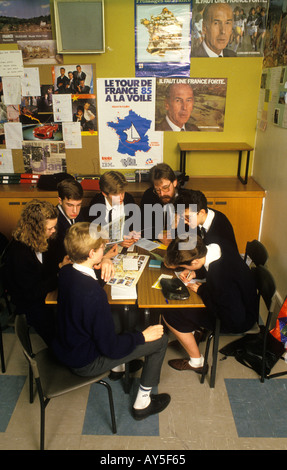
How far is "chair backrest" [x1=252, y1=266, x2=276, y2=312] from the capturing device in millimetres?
2455

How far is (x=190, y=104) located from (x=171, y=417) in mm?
3164

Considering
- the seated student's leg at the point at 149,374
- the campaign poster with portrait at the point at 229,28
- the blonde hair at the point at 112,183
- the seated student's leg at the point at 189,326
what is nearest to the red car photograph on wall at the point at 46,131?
the blonde hair at the point at 112,183

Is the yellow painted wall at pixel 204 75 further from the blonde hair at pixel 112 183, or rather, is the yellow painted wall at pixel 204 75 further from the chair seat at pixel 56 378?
the chair seat at pixel 56 378

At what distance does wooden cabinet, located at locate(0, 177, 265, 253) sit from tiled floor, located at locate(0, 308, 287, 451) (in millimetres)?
1701

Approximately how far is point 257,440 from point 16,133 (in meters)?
3.82

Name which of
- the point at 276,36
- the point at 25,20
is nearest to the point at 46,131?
the point at 25,20

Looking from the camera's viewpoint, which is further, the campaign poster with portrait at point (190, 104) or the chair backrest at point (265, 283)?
the campaign poster with portrait at point (190, 104)

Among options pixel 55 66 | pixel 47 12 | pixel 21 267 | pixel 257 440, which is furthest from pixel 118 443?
pixel 47 12

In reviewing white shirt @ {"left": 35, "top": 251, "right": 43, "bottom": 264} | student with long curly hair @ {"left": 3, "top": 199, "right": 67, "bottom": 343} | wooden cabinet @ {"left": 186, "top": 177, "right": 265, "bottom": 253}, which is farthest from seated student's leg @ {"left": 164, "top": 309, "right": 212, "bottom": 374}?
wooden cabinet @ {"left": 186, "top": 177, "right": 265, "bottom": 253}

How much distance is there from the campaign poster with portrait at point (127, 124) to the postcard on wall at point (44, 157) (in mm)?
474

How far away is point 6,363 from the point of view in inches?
115

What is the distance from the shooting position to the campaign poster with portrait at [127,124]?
4098 millimetres

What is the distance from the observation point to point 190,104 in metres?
4.15

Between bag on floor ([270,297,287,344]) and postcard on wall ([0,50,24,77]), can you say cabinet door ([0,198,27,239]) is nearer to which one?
postcard on wall ([0,50,24,77])
